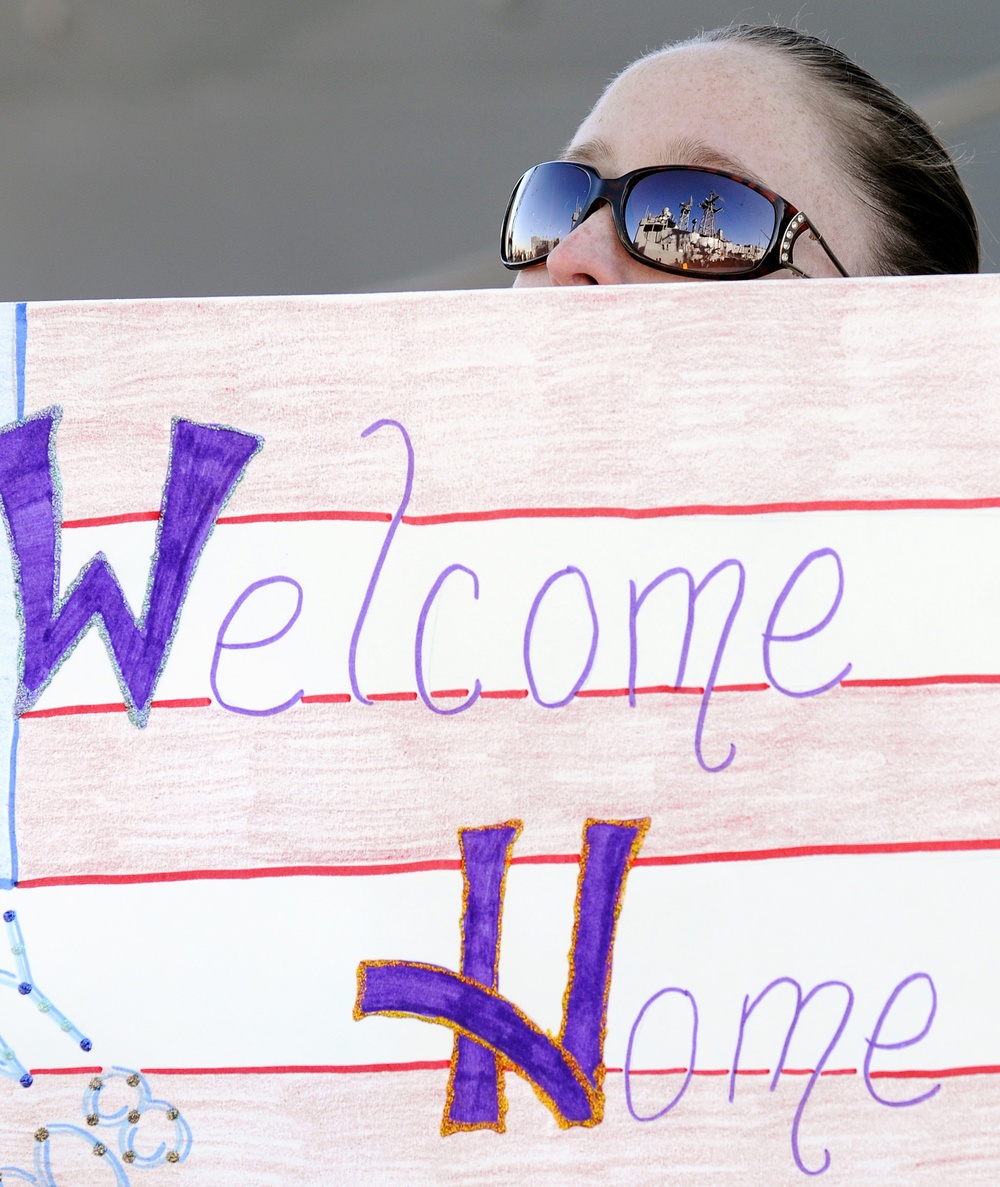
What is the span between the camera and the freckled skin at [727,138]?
2.52 ft

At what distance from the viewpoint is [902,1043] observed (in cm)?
49

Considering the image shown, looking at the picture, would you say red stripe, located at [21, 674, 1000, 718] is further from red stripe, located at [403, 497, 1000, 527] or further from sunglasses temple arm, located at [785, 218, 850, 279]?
sunglasses temple arm, located at [785, 218, 850, 279]

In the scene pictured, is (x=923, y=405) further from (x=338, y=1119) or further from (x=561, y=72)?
(x=561, y=72)

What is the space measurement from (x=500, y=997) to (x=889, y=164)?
0.71 m

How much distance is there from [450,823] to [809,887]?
164mm

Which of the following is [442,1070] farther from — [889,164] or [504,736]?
[889,164]

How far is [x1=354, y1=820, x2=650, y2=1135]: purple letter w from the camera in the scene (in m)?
0.48

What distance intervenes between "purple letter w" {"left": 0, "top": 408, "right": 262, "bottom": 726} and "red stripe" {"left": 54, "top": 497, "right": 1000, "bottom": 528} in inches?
0.8

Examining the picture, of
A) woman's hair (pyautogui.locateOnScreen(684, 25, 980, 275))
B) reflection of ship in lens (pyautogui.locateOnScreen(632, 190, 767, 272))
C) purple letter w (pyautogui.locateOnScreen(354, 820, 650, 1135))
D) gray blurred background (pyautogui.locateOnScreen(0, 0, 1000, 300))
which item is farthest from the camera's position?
gray blurred background (pyautogui.locateOnScreen(0, 0, 1000, 300))

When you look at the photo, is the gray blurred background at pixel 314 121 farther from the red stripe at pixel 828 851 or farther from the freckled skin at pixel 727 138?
the red stripe at pixel 828 851

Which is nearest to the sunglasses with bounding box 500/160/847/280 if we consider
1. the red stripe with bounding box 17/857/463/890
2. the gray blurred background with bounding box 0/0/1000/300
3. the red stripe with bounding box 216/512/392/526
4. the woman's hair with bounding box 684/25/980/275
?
the woman's hair with bounding box 684/25/980/275

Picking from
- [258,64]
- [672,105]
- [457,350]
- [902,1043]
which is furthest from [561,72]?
[902,1043]

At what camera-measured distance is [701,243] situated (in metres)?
0.74

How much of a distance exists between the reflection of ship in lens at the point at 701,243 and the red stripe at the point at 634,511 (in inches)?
11.2
